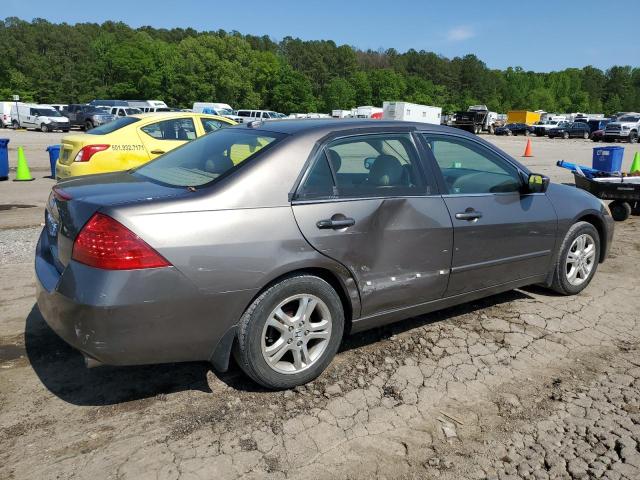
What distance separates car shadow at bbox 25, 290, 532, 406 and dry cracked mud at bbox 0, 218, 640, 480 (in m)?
0.01

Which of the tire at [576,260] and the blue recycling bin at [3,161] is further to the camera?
the blue recycling bin at [3,161]

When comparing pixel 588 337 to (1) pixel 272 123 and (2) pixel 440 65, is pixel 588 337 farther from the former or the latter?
(2) pixel 440 65

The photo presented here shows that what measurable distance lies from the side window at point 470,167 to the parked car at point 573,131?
52840mm

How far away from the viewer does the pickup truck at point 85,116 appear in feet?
120

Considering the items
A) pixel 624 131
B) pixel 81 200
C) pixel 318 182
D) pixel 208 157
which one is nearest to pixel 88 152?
pixel 208 157

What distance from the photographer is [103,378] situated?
3.39 meters

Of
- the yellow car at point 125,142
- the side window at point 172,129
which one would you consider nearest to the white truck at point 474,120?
the side window at point 172,129

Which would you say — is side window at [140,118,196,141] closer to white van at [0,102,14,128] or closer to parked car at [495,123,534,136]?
white van at [0,102,14,128]

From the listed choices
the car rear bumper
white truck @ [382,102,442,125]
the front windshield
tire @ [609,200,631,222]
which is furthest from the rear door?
white truck @ [382,102,442,125]

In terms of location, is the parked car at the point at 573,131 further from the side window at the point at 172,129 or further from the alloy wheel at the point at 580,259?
the alloy wheel at the point at 580,259

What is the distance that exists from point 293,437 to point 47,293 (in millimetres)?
1570

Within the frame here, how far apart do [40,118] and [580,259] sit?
40.2 metres

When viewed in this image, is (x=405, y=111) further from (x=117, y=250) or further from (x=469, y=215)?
(x=117, y=250)

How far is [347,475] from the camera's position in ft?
8.34
